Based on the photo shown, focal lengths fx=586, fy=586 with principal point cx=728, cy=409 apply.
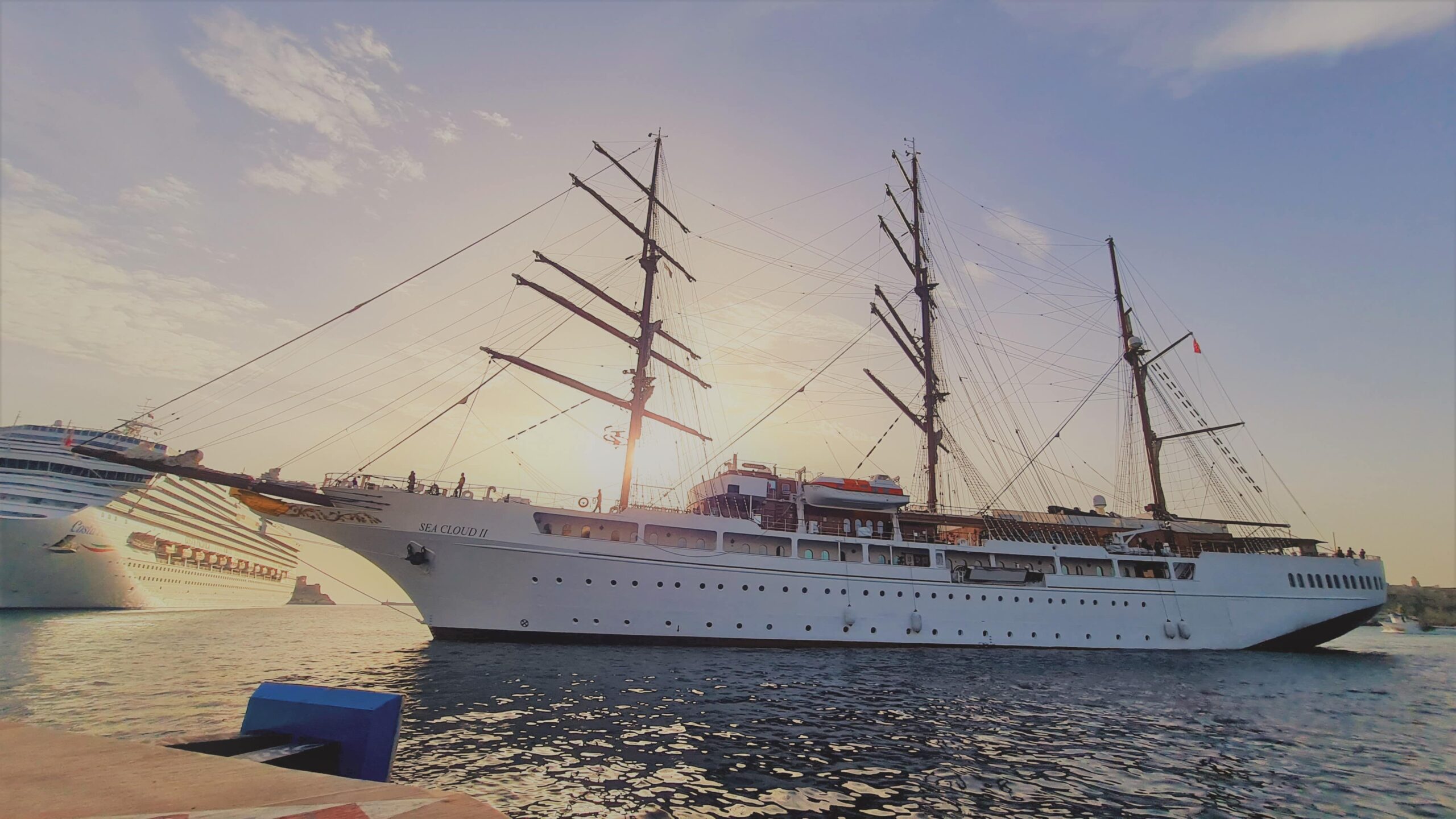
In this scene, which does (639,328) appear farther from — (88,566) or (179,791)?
(88,566)

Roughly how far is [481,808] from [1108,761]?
10.7 metres

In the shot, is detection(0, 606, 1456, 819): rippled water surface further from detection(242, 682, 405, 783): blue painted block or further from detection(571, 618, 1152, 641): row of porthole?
detection(242, 682, 405, 783): blue painted block

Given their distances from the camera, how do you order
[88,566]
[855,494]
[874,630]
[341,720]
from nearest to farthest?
[341,720], [874,630], [855,494], [88,566]

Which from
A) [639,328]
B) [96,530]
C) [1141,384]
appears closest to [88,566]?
[96,530]

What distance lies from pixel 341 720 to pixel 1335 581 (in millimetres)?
43281

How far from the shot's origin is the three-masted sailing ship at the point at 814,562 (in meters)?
20.7

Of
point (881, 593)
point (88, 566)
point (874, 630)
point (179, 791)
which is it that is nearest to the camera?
point (179, 791)

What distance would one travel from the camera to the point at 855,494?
2600 cm

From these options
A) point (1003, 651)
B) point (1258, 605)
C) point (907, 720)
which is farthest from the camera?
point (1258, 605)

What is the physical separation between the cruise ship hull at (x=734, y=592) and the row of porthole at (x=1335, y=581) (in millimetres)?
1278

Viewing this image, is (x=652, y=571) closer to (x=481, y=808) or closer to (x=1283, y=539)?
(x=481, y=808)

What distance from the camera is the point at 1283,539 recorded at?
3064 cm

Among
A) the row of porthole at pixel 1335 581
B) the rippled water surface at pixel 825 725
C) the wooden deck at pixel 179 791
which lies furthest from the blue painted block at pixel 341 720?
the row of porthole at pixel 1335 581

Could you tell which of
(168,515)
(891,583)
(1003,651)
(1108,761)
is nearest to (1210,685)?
(1003,651)
